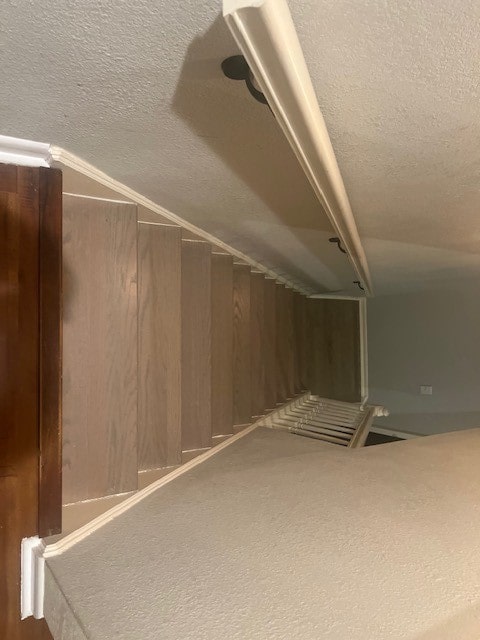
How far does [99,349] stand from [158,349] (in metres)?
0.32

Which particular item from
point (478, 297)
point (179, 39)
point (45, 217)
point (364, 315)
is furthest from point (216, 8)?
point (364, 315)

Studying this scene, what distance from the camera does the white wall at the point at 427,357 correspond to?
3.62m

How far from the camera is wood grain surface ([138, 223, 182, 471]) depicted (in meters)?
1.48

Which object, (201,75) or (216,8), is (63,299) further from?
(216,8)

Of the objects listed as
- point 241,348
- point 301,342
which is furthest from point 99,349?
point 301,342

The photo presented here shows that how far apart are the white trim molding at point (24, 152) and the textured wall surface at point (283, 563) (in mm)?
1118

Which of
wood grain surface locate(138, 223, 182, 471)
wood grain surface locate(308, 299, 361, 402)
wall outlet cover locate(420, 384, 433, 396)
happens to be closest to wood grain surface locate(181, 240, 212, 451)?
wood grain surface locate(138, 223, 182, 471)

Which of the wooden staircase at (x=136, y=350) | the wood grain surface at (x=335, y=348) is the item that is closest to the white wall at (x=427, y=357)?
the wood grain surface at (x=335, y=348)

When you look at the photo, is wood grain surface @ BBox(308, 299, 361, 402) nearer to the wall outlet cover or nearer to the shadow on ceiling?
the wall outlet cover

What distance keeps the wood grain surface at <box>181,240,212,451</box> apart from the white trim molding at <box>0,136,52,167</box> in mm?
877

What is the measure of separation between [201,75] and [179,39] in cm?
11

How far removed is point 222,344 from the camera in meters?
2.16

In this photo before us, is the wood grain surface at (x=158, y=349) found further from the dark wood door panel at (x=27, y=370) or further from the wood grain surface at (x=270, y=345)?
the wood grain surface at (x=270, y=345)

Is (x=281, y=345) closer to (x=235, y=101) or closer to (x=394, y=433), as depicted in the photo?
(x=394, y=433)
